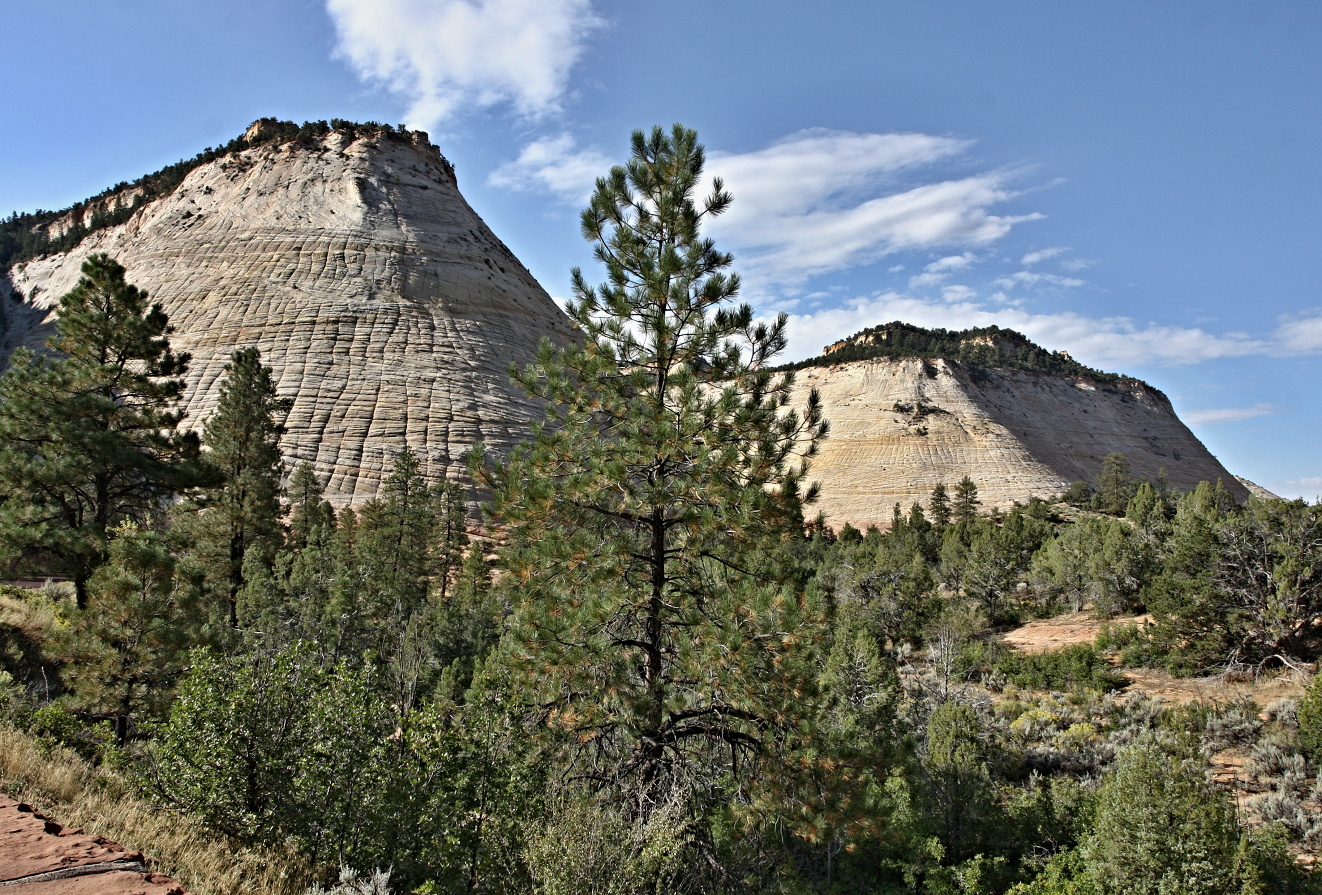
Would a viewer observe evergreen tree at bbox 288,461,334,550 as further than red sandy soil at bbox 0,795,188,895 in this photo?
Yes

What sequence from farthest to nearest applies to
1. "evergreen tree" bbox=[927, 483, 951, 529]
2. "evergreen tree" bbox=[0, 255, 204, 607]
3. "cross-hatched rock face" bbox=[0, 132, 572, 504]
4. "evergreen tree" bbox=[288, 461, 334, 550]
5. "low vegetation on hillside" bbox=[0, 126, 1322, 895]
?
"evergreen tree" bbox=[927, 483, 951, 529] < "cross-hatched rock face" bbox=[0, 132, 572, 504] < "evergreen tree" bbox=[288, 461, 334, 550] < "evergreen tree" bbox=[0, 255, 204, 607] < "low vegetation on hillside" bbox=[0, 126, 1322, 895]

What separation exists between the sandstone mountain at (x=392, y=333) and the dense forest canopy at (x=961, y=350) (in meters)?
1.33

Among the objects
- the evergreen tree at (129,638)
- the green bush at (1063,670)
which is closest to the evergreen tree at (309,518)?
the evergreen tree at (129,638)

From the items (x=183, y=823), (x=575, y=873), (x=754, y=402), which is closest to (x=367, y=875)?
(x=183, y=823)

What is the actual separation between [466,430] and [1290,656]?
1379 inches

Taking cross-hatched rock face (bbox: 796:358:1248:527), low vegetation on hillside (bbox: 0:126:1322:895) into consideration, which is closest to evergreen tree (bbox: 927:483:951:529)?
cross-hatched rock face (bbox: 796:358:1248:527)

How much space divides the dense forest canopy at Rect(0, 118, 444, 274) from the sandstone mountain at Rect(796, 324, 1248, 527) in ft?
151

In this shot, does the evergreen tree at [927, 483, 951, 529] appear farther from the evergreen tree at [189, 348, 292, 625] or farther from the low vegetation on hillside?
the evergreen tree at [189, 348, 292, 625]

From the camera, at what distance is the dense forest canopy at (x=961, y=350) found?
248ft

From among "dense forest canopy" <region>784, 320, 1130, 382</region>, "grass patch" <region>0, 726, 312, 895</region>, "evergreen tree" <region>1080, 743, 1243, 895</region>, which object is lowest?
"evergreen tree" <region>1080, 743, 1243, 895</region>

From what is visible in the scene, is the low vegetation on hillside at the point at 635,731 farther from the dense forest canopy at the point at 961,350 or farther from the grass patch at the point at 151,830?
the dense forest canopy at the point at 961,350

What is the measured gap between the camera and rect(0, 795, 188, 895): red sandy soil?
170 inches

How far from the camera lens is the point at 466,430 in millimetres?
38688

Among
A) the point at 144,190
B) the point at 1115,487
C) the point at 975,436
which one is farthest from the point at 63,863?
the point at 144,190
